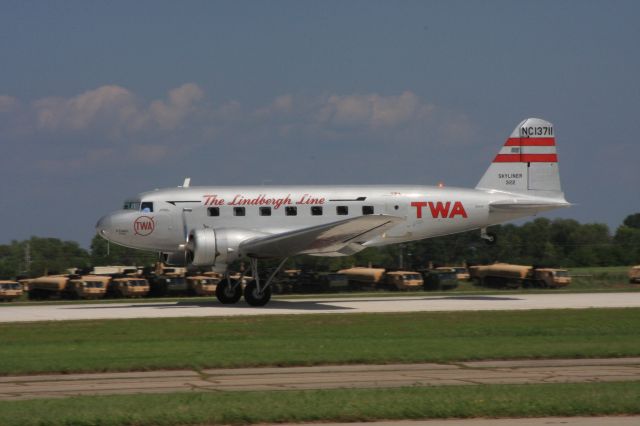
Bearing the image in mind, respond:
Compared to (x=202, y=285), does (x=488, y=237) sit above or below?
above

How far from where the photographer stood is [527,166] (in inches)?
1518

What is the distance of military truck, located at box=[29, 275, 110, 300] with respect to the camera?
4888 cm

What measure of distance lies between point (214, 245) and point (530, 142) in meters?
14.9

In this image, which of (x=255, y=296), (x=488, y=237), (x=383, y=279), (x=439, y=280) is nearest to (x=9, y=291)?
(x=383, y=279)

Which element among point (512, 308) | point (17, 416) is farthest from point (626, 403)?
point (512, 308)

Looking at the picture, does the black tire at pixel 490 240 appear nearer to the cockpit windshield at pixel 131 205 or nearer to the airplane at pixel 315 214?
the airplane at pixel 315 214

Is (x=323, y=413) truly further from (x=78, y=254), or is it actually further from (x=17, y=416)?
(x=78, y=254)

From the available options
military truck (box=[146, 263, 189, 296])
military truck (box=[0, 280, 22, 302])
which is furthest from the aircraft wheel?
military truck (box=[0, 280, 22, 302])

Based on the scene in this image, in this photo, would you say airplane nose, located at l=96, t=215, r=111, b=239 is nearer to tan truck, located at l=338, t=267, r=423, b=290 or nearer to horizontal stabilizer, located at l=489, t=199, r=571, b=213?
horizontal stabilizer, located at l=489, t=199, r=571, b=213

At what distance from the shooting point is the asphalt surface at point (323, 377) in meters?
15.7

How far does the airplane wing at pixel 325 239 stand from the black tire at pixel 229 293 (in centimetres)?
287

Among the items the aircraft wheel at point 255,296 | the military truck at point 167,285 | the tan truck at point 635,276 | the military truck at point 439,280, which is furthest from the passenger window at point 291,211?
the tan truck at point 635,276

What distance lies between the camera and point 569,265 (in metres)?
80.9

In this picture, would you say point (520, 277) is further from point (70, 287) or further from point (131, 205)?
point (131, 205)
